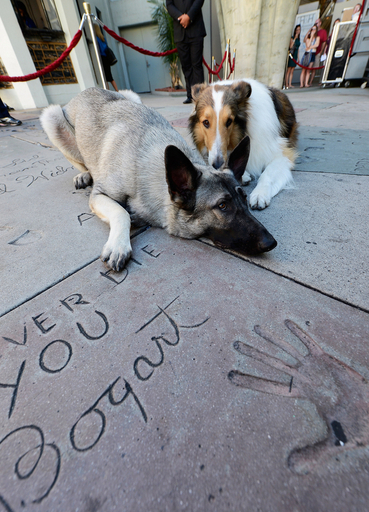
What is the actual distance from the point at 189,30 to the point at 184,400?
914 cm

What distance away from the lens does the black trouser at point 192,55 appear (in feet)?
23.0

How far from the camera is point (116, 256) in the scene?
6.12ft

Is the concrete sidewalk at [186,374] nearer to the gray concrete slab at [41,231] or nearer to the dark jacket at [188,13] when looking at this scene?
the gray concrete slab at [41,231]

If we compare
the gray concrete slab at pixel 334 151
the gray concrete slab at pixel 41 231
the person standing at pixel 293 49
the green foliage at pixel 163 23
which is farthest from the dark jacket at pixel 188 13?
the person standing at pixel 293 49

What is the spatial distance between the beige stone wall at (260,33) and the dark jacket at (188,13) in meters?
5.06

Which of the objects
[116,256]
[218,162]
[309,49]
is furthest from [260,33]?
[116,256]

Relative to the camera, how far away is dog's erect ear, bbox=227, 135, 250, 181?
7.11 feet

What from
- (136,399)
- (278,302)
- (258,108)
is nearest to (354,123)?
(258,108)

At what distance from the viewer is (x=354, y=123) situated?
5219 millimetres

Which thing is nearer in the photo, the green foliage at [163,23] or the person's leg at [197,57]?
the person's leg at [197,57]

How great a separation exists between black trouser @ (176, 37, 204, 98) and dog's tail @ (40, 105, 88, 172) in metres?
5.76

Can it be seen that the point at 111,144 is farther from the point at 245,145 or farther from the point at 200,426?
the point at 200,426

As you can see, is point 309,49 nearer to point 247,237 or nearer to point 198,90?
point 198,90

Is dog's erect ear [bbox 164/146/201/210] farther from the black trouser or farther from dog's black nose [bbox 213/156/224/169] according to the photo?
the black trouser
